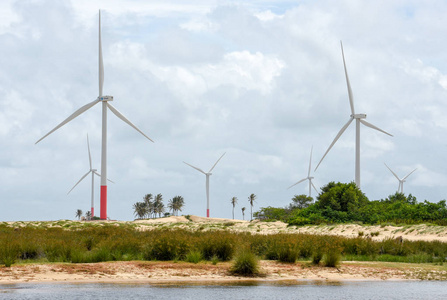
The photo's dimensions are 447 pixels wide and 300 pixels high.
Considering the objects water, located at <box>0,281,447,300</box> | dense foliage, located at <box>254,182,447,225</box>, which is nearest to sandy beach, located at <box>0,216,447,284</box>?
water, located at <box>0,281,447,300</box>

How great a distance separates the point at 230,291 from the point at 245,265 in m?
4.91

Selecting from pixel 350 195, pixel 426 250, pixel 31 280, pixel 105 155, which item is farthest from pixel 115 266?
pixel 105 155

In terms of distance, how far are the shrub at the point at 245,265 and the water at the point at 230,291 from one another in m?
2.36

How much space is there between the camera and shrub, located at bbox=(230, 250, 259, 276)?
30.1m

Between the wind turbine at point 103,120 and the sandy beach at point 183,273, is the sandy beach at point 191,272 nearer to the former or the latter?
the sandy beach at point 183,273

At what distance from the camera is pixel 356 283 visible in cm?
2892

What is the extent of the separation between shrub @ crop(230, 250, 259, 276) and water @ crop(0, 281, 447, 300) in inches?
92.8

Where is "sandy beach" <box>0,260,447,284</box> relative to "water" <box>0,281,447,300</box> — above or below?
above

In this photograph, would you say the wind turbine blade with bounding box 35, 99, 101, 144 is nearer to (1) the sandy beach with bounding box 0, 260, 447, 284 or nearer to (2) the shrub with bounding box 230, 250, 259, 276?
(1) the sandy beach with bounding box 0, 260, 447, 284

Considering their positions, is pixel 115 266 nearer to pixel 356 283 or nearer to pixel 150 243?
pixel 150 243

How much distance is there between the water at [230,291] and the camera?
23641 millimetres

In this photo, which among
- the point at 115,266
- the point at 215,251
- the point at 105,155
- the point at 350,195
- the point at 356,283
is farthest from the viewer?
the point at 105,155

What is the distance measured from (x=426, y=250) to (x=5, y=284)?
28493 millimetres

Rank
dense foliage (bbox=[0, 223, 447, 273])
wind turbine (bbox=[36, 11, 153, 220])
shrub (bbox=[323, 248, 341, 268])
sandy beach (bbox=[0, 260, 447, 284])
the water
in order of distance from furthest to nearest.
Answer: wind turbine (bbox=[36, 11, 153, 220])
shrub (bbox=[323, 248, 341, 268])
dense foliage (bbox=[0, 223, 447, 273])
sandy beach (bbox=[0, 260, 447, 284])
the water
